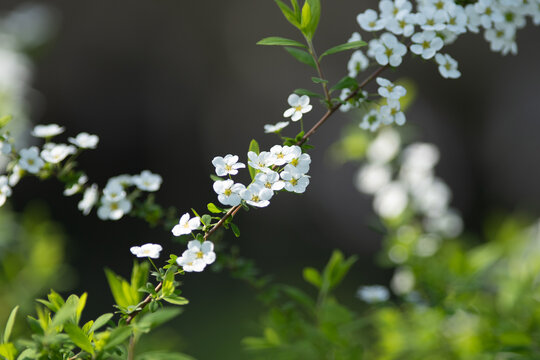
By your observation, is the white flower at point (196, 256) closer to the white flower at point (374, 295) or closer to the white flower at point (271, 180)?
the white flower at point (271, 180)

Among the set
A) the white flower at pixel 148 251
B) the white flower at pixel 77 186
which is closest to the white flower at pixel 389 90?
the white flower at pixel 148 251

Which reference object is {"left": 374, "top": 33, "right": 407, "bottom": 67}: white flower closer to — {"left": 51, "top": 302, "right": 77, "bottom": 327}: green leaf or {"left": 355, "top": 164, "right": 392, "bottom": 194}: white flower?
{"left": 51, "top": 302, "right": 77, "bottom": 327}: green leaf

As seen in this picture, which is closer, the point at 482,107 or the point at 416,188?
the point at 416,188

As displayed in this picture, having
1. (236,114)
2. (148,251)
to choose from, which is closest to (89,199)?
(148,251)

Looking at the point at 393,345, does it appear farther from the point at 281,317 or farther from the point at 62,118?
the point at 62,118

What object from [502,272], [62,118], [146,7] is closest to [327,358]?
[502,272]
